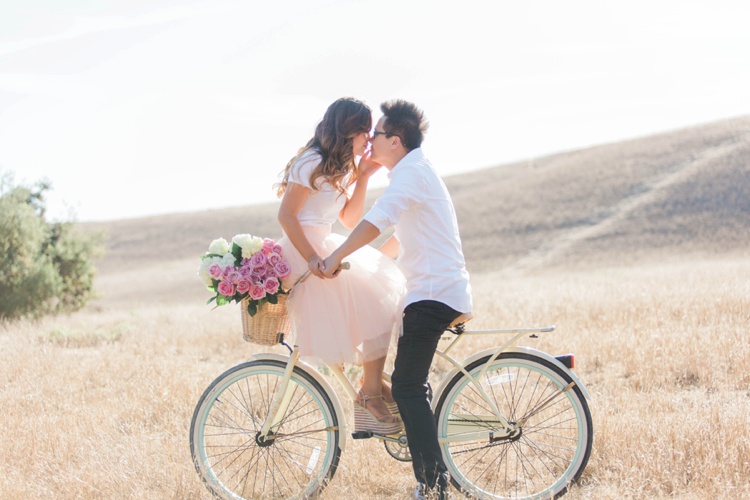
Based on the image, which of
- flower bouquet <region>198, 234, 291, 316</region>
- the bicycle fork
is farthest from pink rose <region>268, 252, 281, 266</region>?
the bicycle fork

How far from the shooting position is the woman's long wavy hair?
3844mm

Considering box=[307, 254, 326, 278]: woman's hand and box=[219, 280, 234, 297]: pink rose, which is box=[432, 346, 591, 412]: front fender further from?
box=[219, 280, 234, 297]: pink rose

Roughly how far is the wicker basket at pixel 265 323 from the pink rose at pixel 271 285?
0.17 meters

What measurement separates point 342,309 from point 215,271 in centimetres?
75

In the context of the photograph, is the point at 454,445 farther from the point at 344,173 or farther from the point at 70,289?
the point at 70,289

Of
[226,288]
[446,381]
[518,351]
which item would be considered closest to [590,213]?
[518,351]

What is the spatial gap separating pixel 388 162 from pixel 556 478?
2.28 metres

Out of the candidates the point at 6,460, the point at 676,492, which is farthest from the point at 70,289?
the point at 676,492

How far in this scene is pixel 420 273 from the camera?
3828 millimetres

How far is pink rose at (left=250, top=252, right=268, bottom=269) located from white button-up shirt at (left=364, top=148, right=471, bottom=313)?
755 mm

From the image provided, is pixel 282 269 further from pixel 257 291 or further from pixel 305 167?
pixel 305 167

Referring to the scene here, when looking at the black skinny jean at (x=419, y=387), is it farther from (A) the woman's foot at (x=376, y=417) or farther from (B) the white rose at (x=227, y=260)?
(B) the white rose at (x=227, y=260)

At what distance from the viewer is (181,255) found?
56.1m

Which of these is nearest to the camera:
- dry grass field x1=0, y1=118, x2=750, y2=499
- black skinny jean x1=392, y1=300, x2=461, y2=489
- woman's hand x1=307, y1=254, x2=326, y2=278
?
woman's hand x1=307, y1=254, x2=326, y2=278
